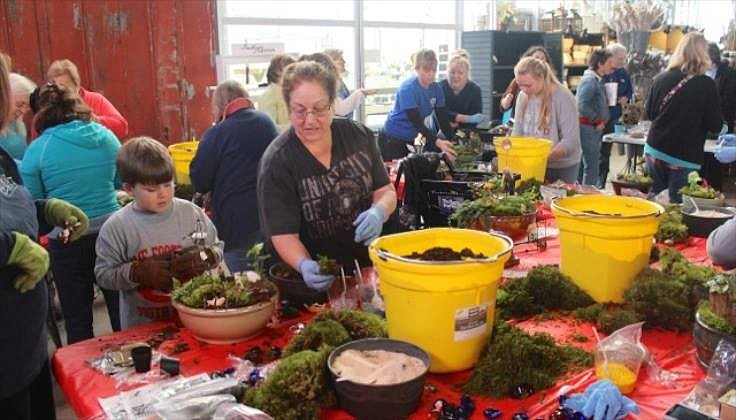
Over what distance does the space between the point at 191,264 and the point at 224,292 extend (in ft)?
1.08

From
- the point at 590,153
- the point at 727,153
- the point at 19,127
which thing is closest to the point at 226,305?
the point at 19,127

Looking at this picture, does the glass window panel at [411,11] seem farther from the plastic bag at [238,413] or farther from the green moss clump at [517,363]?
the plastic bag at [238,413]

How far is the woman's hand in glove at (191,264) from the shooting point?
1875 millimetres

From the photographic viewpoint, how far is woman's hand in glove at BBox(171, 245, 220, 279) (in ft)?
6.15

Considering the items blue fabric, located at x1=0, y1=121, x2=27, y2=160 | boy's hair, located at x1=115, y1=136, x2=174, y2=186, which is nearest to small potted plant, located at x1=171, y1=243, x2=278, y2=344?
boy's hair, located at x1=115, y1=136, x2=174, y2=186

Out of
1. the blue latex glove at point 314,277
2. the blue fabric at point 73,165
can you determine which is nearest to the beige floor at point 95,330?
the blue fabric at point 73,165

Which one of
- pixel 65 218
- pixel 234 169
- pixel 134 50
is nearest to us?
pixel 65 218

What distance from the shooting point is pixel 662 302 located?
1.59 m

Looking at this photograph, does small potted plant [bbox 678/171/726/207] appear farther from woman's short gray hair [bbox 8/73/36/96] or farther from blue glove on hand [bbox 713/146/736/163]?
woman's short gray hair [bbox 8/73/36/96]

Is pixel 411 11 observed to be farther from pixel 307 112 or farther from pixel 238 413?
pixel 238 413

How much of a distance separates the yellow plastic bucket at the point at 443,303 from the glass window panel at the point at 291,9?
5.28 meters

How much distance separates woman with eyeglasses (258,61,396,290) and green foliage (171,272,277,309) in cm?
15

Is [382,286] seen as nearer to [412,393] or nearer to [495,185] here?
[412,393]

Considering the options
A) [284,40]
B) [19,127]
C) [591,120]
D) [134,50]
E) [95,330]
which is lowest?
[95,330]
